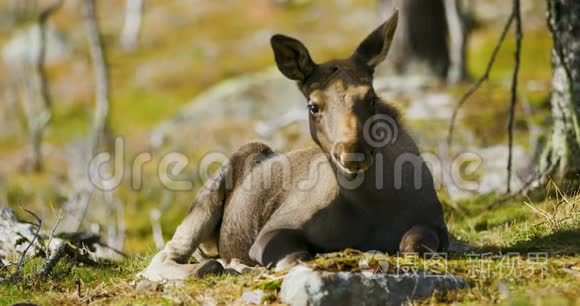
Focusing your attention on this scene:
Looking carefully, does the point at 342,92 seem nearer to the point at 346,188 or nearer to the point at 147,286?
the point at 346,188

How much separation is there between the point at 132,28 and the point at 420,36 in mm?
64954

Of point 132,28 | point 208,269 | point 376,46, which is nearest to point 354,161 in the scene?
point 376,46

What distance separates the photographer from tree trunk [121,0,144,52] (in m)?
81.7

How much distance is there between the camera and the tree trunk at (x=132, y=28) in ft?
268

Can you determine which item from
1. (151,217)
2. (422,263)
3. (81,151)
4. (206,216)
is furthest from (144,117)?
(422,263)

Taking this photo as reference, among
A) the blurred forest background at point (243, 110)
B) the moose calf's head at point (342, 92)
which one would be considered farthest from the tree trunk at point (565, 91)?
A: the moose calf's head at point (342, 92)

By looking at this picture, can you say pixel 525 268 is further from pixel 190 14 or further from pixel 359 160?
pixel 190 14

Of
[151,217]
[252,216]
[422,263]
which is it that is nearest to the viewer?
[422,263]

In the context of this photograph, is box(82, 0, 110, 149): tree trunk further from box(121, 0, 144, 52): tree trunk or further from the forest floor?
box(121, 0, 144, 52): tree trunk

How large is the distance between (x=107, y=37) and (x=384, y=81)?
68664mm

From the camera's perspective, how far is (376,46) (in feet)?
34.8

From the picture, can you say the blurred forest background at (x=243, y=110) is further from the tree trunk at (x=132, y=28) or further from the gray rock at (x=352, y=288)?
the gray rock at (x=352, y=288)

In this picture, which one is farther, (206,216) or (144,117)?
(144,117)

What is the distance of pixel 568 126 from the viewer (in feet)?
44.9
